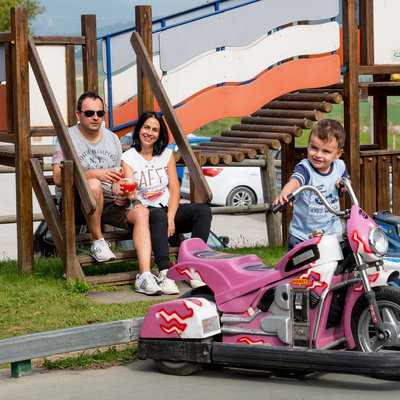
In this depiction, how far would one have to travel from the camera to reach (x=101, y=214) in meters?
8.88

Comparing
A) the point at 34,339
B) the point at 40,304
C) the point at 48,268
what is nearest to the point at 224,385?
the point at 34,339

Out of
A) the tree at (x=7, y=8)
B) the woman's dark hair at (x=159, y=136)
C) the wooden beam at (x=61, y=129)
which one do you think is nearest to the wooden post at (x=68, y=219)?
the wooden beam at (x=61, y=129)

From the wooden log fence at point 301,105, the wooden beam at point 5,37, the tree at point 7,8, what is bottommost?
the wooden log fence at point 301,105

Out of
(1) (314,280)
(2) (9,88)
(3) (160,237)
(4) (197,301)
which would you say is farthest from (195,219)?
(1) (314,280)

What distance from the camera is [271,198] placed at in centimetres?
1277

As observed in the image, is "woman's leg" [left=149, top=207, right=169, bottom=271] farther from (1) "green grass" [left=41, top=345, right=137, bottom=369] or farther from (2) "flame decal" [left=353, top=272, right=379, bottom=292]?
(2) "flame decal" [left=353, top=272, right=379, bottom=292]

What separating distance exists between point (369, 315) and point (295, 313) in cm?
45

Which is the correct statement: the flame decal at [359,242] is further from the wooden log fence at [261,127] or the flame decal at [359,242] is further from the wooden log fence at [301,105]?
the wooden log fence at [301,105]

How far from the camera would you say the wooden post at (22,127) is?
30.3ft

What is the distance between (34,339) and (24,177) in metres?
3.51

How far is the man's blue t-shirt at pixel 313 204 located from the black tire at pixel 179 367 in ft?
3.87

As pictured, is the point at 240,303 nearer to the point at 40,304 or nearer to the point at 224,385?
the point at 224,385

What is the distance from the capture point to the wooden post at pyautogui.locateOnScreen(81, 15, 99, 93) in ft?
33.8

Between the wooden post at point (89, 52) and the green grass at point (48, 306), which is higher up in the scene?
the wooden post at point (89, 52)
